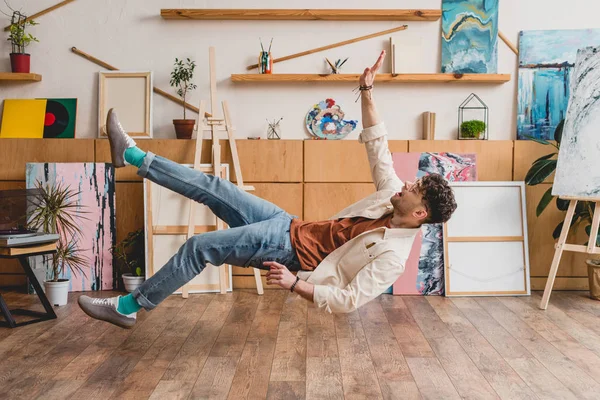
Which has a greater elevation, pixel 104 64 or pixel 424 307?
pixel 104 64

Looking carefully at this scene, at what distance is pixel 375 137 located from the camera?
3412 mm

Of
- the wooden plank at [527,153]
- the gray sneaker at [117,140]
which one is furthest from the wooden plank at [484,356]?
the gray sneaker at [117,140]

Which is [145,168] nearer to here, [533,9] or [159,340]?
[159,340]

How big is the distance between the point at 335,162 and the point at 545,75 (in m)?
1.82

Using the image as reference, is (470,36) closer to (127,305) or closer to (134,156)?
(134,156)

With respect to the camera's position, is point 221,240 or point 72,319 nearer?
point 221,240

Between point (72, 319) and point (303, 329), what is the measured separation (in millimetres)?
1414

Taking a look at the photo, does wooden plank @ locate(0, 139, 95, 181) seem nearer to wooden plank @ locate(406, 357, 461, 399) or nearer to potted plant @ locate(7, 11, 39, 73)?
potted plant @ locate(7, 11, 39, 73)

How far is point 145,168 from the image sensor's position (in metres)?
3.16

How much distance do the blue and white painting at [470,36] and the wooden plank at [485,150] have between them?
61 centimetres

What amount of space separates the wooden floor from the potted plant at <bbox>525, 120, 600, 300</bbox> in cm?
32

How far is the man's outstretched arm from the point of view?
3379 millimetres

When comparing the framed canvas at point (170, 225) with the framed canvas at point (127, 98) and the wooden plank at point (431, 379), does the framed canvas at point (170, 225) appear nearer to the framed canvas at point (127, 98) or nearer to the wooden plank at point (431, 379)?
the framed canvas at point (127, 98)

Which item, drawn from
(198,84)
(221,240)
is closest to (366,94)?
(221,240)
